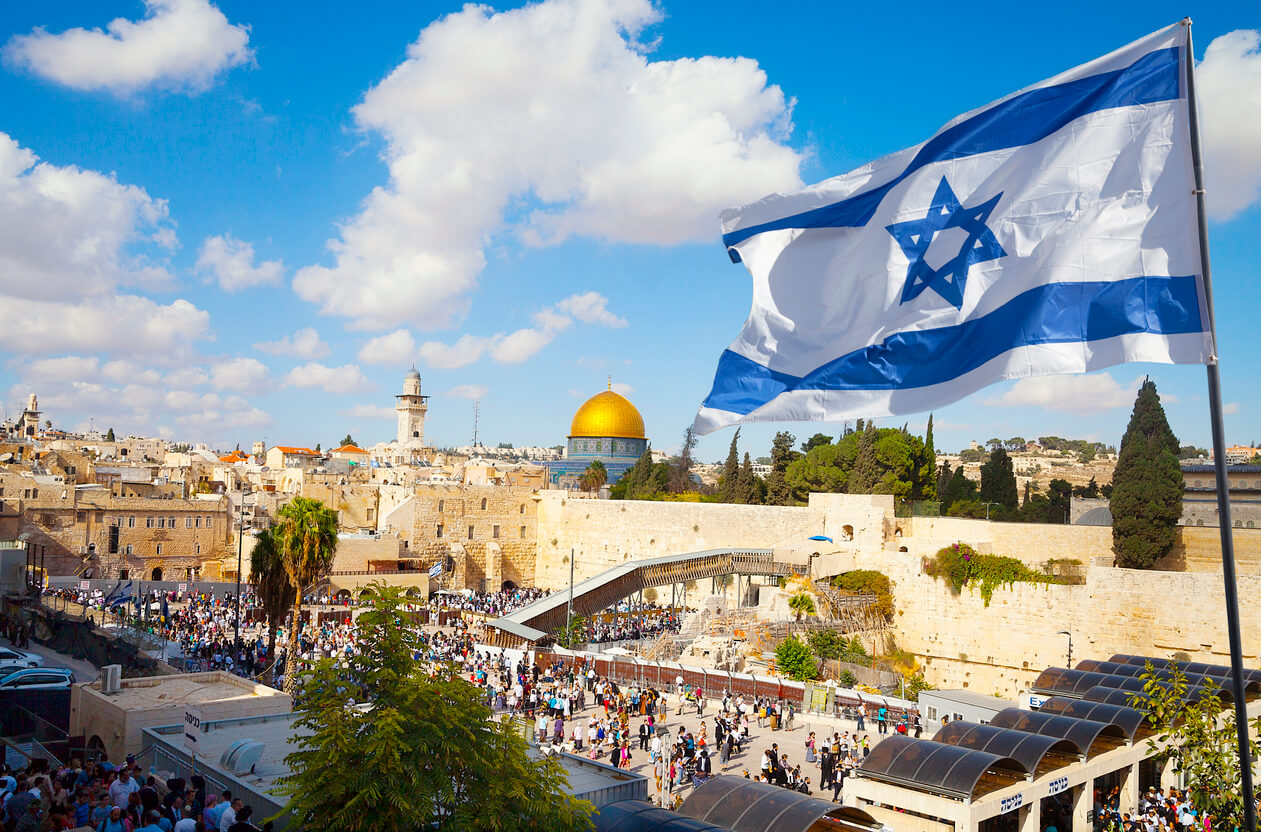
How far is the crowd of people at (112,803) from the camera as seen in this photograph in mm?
6906

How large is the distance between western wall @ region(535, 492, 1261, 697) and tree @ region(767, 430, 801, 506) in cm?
525

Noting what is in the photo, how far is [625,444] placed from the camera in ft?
202

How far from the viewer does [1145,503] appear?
958 inches

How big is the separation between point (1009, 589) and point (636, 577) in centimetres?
1140

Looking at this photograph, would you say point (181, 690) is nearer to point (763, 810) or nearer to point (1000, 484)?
point (763, 810)

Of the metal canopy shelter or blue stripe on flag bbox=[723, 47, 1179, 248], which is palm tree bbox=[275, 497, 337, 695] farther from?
blue stripe on flag bbox=[723, 47, 1179, 248]

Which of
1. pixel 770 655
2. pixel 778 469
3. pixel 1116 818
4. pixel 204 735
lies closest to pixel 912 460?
pixel 778 469

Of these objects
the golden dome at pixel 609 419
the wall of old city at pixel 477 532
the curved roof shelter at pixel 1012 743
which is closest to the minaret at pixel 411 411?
the golden dome at pixel 609 419

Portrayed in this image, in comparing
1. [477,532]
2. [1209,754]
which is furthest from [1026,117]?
[477,532]

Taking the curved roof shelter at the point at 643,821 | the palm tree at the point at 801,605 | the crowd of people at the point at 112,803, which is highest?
the curved roof shelter at the point at 643,821

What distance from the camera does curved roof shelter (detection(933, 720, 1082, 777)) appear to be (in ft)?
31.2

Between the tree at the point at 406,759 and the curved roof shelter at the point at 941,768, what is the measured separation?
15.4 ft

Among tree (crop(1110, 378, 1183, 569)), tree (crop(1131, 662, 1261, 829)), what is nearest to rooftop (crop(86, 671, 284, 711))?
tree (crop(1131, 662, 1261, 829))

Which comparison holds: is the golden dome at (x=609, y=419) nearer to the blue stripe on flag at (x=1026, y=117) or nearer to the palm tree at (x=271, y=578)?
the palm tree at (x=271, y=578)
